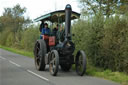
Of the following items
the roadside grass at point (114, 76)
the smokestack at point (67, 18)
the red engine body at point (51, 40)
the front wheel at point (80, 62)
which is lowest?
the roadside grass at point (114, 76)

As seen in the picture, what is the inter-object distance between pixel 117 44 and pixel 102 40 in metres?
1.19

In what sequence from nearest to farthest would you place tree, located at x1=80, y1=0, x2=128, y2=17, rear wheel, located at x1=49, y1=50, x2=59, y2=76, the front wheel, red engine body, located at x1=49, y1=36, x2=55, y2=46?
rear wheel, located at x1=49, y1=50, x2=59, y2=76
the front wheel
red engine body, located at x1=49, y1=36, x2=55, y2=46
tree, located at x1=80, y1=0, x2=128, y2=17

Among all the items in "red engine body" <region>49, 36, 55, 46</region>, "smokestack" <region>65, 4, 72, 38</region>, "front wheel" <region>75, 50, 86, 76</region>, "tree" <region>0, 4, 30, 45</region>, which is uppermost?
"tree" <region>0, 4, 30, 45</region>

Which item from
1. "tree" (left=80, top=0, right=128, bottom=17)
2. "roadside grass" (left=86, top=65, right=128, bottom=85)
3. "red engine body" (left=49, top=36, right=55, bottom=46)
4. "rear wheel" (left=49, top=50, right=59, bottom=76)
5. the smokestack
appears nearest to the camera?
"roadside grass" (left=86, top=65, right=128, bottom=85)

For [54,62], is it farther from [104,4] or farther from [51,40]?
[104,4]

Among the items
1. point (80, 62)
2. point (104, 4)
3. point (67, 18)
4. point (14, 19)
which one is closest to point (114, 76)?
point (80, 62)

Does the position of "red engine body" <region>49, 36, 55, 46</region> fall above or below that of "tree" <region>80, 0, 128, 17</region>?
below

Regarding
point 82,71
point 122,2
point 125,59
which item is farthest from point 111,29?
point 122,2

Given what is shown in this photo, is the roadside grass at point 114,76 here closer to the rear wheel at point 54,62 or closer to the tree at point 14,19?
the rear wheel at point 54,62

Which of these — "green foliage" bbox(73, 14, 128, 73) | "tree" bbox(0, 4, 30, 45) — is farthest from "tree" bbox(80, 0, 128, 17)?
"tree" bbox(0, 4, 30, 45)

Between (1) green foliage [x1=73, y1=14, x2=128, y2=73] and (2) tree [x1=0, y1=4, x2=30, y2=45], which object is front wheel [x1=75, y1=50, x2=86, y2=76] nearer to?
(1) green foliage [x1=73, y1=14, x2=128, y2=73]

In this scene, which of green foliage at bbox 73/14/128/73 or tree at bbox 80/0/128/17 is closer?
green foliage at bbox 73/14/128/73

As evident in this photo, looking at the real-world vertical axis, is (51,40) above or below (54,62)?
above

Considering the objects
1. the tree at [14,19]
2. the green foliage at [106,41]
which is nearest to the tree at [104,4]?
the green foliage at [106,41]
